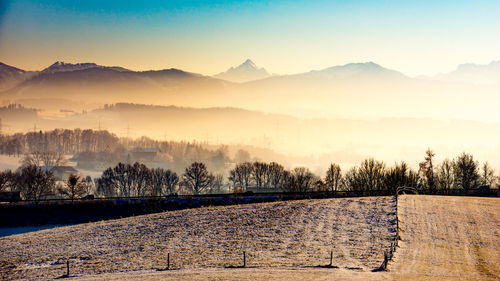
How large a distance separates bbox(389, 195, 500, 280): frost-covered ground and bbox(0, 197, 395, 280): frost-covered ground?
8.59ft

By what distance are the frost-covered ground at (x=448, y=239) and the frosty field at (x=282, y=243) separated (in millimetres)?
126

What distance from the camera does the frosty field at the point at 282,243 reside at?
43188mm

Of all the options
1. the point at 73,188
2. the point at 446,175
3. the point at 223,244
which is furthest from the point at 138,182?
the point at 223,244

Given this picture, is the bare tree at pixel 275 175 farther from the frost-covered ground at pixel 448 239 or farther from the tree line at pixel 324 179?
the frost-covered ground at pixel 448 239

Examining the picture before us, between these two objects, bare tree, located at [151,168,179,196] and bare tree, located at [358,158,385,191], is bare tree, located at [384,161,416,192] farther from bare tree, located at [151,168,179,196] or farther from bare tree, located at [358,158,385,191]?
bare tree, located at [151,168,179,196]

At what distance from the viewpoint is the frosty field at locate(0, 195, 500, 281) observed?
43188 millimetres

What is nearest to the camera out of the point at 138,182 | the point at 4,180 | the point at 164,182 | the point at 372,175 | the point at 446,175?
the point at 372,175

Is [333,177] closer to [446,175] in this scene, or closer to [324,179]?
[324,179]

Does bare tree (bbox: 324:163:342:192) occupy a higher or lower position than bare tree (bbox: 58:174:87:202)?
higher

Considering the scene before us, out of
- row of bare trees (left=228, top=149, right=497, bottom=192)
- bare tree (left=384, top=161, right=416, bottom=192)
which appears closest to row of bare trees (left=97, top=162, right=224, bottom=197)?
row of bare trees (left=228, top=149, right=497, bottom=192)

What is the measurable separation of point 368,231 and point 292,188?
80281 millimetres

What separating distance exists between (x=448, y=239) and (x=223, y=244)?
28687mm

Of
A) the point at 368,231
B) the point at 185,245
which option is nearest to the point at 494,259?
the point at 368,231

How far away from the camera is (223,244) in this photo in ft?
185
